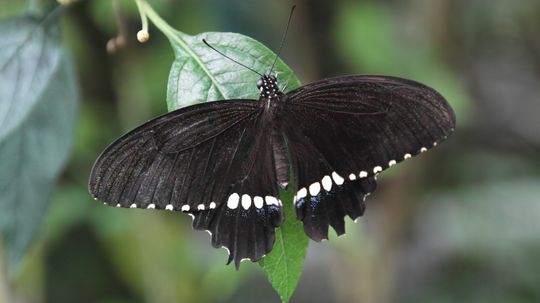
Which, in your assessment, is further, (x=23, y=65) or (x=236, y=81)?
(x=23, y=65)

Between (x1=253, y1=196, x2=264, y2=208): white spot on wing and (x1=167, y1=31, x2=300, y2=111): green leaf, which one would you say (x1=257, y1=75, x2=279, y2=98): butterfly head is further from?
(x1=253, y1=196, x2=264, y2=208): white spot on wing

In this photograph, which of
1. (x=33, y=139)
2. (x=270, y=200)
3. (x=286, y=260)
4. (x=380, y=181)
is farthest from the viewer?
(x=380, y=181)

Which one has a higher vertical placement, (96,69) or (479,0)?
(479,0)

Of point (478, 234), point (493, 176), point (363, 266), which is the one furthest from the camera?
point (493, 176)

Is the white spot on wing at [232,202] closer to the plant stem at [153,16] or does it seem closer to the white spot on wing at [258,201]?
the white spot on wing at [258,201]

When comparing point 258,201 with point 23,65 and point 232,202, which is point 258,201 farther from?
point 23,65

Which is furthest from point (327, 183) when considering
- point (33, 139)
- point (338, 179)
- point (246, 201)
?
point (33, 139)

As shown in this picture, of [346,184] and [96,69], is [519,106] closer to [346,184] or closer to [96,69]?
[96,69]

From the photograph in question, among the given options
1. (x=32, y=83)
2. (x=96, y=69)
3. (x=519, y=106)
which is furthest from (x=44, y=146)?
(x=519, y=106)
